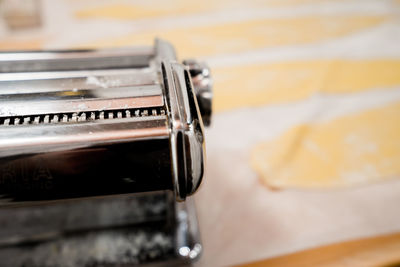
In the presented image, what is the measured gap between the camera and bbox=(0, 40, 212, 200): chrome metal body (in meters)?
0.43

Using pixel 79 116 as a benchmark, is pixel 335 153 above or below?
below

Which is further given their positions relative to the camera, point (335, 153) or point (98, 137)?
point (335, 153)

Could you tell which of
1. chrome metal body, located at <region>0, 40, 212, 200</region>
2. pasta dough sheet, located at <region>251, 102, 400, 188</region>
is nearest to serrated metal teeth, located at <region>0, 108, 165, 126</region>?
chrome metal body, located at <region>0, 40, 212, 200</region>

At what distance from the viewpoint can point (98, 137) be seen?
0.44 m

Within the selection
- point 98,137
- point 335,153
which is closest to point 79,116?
point 98,137

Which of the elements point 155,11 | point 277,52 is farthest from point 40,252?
point 155,11

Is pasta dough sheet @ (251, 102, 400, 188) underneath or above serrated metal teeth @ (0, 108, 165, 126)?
underneath

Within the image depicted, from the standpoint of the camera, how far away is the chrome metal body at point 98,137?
429mm

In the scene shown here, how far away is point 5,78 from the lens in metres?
0.51

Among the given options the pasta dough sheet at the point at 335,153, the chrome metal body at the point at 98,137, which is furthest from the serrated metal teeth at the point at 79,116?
the pasta dough sheet at the point at 335,153

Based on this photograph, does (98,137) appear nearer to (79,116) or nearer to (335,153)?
(79,116)

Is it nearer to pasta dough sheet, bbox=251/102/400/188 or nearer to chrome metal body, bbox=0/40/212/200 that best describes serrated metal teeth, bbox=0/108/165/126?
chrome metal body, bbox=0/40/212/200

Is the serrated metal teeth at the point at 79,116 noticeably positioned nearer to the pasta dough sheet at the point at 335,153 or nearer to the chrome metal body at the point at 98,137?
the chrome metal body at the point at 98,137

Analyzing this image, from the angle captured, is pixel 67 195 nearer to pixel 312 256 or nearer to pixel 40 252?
pixel 40 252
